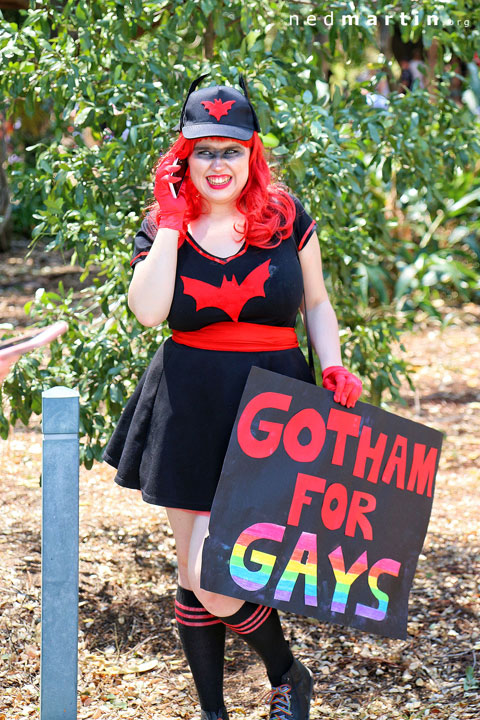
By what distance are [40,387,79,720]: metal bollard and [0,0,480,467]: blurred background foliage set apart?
110 cm

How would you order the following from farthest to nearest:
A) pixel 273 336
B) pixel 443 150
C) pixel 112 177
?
pixel 443 150, pixel 112 177, pixel 273 336

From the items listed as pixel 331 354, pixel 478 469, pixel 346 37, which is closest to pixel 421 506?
pixel 331 354

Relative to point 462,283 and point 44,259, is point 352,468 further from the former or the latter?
point 44,259

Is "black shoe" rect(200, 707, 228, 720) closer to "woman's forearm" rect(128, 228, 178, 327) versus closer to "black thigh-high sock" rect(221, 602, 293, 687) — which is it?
"black thigh-high sock" rect(221, 602, 293, 687)

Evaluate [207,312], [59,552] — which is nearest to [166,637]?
[59,552]

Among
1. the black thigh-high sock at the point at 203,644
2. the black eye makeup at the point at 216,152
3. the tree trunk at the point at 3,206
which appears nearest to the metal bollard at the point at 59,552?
the black thigh-high sock at the point at 203,644

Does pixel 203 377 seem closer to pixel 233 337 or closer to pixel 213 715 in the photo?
pixel 233 337

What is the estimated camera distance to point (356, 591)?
2.43m

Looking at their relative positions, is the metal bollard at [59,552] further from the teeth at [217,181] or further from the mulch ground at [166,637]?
the mulch ground at [166,637]

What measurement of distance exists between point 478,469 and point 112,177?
9.52 feet

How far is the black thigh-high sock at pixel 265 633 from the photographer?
240 centimetres

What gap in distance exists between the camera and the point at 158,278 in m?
2.27

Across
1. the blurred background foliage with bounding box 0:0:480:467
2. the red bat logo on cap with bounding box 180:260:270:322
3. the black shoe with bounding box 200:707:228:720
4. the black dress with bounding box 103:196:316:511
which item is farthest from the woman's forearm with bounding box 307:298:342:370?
the black shoe with bounding box 200:707:228:720

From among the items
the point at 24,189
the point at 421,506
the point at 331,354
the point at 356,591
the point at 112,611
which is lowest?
the point at 112,611
